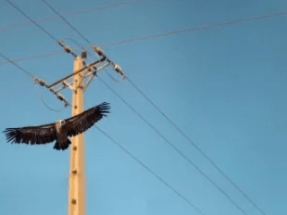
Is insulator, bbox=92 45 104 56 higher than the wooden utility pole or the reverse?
higher

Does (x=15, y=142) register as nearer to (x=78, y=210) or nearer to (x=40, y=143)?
(x=40, y=143)

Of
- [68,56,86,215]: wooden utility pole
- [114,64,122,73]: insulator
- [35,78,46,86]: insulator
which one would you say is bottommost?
[68,56,86,215]: wooden utility pole

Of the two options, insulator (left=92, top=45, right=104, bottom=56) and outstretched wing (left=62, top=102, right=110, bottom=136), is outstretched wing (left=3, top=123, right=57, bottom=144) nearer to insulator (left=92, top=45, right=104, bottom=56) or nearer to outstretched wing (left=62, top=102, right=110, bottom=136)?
outstretched wing (left=62, top=102, right=110, bottom=136)

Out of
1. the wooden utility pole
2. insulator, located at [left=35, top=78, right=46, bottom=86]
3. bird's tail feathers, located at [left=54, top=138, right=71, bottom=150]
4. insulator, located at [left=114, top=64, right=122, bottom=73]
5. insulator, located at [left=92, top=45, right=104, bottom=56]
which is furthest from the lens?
insulator, located at [left=35, top=78, right=46, bottom=86]

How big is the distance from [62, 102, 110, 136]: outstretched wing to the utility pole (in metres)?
0.54

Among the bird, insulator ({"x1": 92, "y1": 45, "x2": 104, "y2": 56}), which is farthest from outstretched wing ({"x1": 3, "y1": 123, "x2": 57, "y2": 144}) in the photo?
→ insulator ({"x1": 92, "y1": 45, "x2": 104, "y2": 56})

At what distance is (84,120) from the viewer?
11.0 metres

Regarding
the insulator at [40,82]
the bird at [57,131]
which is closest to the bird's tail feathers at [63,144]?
the bird at [57,131]

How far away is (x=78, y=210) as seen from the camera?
10.4m

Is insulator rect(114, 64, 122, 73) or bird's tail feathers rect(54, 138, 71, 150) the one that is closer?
bird's tail feathers rect(54, 138, 71, 150)

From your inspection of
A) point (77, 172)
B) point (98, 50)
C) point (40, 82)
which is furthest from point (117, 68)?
point (77, 172)

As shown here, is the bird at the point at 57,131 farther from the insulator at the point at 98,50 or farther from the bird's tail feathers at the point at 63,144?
the insulator at the point at 98,50

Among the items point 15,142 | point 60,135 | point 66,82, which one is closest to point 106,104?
point 60,135

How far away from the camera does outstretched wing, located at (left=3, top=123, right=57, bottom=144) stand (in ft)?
36.1
